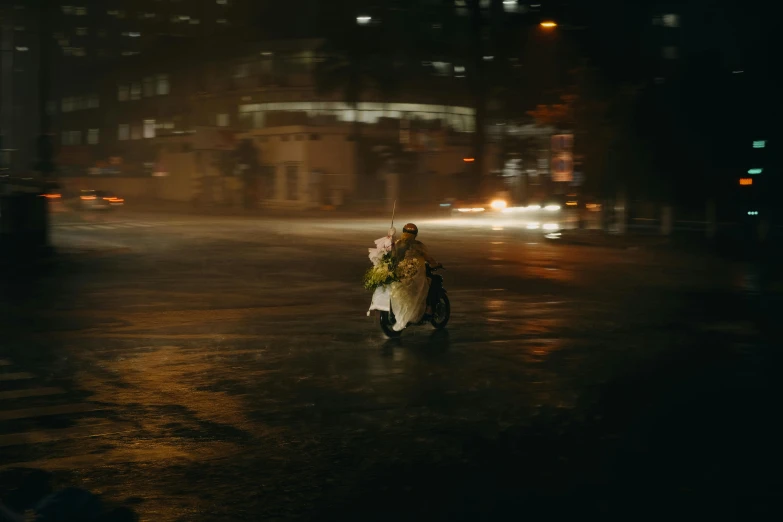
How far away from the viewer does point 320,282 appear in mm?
20406

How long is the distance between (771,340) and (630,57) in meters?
28.3

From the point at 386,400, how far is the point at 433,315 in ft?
16.0

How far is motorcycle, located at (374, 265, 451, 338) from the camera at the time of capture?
13219 mm

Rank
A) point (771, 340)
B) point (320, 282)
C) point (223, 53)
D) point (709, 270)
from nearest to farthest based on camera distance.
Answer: point (771, 340), point (320, 282), point (709, 270), point (223, 53)

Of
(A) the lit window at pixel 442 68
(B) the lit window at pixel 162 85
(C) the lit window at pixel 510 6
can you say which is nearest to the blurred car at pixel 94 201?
(C) the lit window at pixel 510 6

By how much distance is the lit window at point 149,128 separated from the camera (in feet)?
319

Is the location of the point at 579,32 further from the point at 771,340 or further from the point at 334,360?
the point at 334,360

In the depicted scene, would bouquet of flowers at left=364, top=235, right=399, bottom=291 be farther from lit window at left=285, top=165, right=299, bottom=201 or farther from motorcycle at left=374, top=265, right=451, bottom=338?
lit window at left=285, top=165, right=299, bottom=201

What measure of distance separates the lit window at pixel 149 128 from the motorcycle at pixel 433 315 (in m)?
87.2

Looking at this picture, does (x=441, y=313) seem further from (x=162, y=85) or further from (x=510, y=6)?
(x=162, y=85)

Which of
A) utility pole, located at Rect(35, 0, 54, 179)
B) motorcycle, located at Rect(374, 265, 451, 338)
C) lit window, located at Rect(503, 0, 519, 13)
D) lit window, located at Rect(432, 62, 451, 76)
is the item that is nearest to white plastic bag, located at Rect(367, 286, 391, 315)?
motorcycle, located at Rect(374, 265, 451, 338)

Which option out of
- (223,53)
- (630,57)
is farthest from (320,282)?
(223,53)

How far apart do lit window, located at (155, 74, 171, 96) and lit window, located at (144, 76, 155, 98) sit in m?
1.01

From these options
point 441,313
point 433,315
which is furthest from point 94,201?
point 433,315
